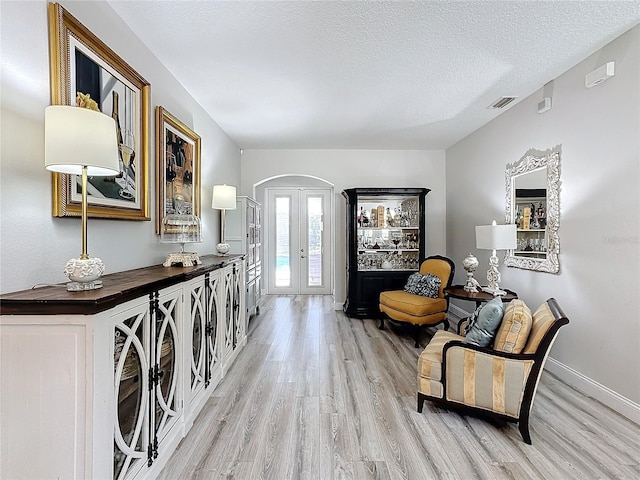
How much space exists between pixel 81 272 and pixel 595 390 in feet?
12.0

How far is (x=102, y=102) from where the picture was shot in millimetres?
2004

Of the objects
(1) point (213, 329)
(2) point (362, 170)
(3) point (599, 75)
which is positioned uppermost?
(3) point (599, 75)

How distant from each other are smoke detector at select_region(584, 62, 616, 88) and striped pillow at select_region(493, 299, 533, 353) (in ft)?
6.30

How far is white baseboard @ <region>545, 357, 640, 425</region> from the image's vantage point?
244cm

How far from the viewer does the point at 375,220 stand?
5.60 m

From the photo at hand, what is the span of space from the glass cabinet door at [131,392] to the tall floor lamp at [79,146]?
27cm

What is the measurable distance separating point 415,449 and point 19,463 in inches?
78.5

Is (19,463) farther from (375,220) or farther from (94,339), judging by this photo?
(375,220)

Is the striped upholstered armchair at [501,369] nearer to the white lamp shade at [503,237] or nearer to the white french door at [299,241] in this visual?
the white lamp shade at [503,237]

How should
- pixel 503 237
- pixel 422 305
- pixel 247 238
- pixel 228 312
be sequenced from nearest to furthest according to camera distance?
pixel 228 312, pixel 503 237, pixel 422 305, pixel 247 238

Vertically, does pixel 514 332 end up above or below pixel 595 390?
above

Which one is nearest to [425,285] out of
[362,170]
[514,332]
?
[514,332]

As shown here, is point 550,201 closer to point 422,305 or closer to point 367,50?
point 422,305

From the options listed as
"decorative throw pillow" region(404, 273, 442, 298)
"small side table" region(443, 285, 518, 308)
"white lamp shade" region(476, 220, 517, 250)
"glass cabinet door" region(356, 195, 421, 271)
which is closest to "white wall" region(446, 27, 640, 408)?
"small side table" region(443, 285, 518, 308)
